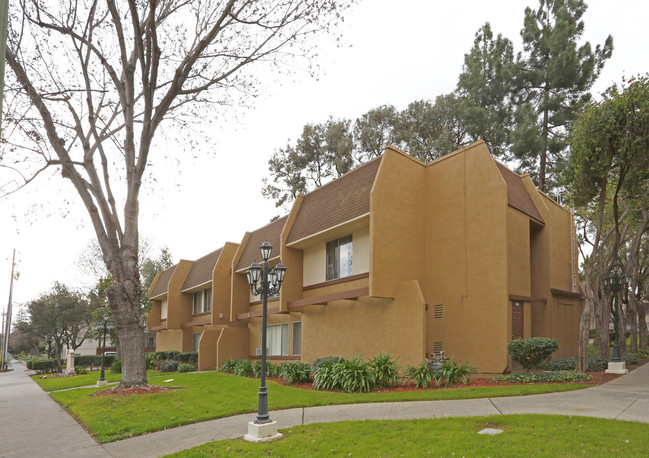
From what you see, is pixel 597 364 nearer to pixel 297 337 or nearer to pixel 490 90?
pixel 297 337

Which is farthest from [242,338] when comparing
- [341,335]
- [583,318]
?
[583,318]

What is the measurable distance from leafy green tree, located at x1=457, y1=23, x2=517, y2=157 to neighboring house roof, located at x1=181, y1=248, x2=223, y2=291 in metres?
17.6

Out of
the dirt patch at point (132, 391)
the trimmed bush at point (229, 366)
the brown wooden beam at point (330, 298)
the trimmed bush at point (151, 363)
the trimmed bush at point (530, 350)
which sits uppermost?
the brown wooden beam at point (330, 298)

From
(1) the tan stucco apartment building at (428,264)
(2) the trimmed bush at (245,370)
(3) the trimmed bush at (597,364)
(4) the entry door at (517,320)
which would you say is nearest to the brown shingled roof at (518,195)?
(1) the tan stucco apartment building at (428,264)

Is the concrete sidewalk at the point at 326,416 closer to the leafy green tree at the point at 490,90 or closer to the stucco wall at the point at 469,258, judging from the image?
the stucco wall at the point at 469,258

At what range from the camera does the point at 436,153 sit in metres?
32.6

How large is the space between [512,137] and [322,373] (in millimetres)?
19112

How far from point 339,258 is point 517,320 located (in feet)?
22.8

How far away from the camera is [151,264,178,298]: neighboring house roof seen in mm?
36331

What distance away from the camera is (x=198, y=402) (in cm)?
1395

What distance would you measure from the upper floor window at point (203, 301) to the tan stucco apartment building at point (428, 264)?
10279mm

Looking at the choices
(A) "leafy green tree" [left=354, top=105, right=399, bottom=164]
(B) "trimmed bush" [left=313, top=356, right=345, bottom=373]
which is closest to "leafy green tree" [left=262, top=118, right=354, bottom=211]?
(A) "leafy green tree" [left=354, top=105, right=399, bottom=164]

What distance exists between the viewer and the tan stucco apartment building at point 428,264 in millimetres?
15703

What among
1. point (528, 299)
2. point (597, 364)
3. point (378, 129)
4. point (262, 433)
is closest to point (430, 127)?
point (378, 129)
